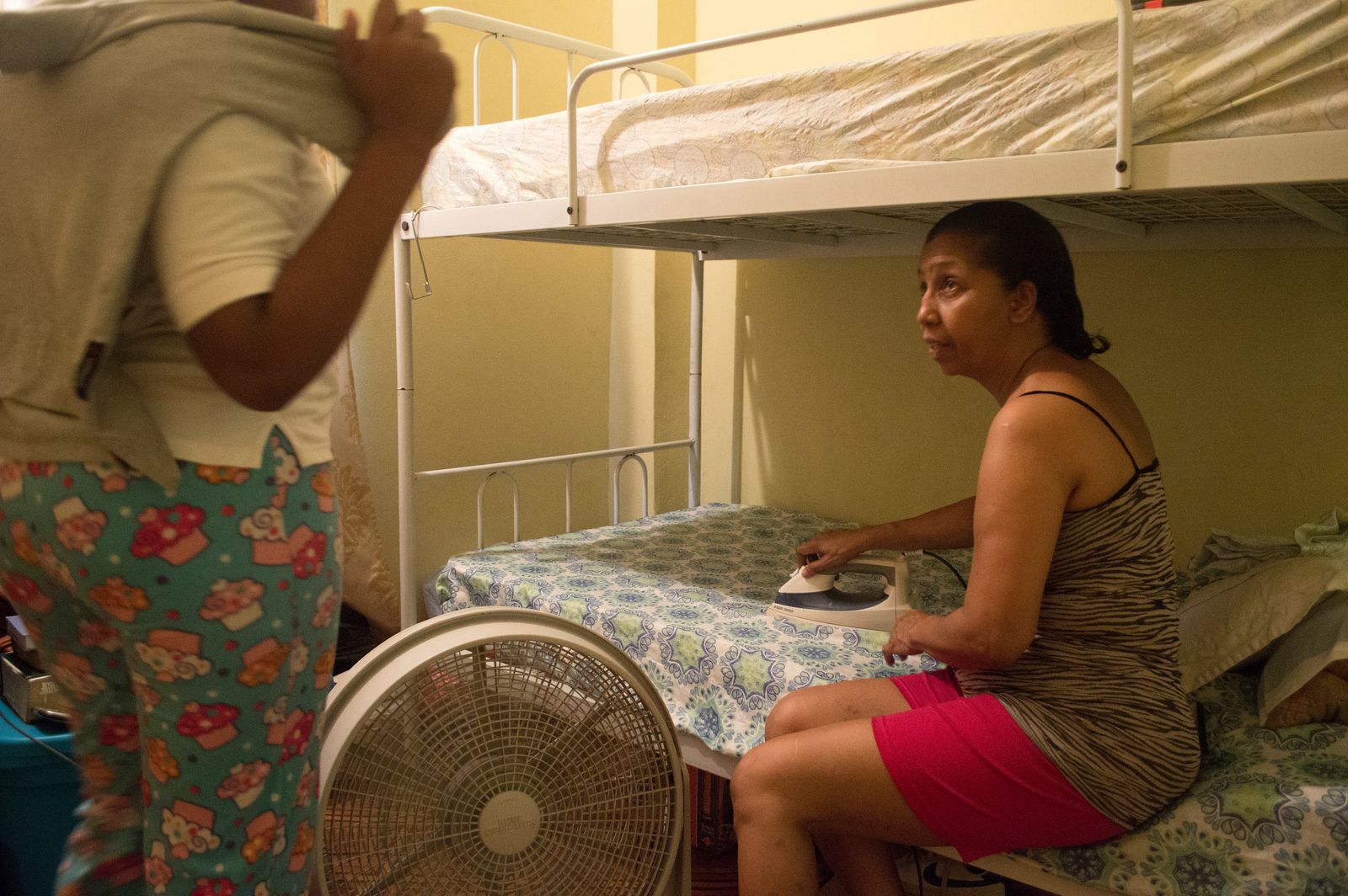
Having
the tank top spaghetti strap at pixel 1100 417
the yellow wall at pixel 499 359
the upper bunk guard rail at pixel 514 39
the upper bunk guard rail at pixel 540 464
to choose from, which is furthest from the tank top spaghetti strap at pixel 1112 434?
the yellow wall at pixel 499 359

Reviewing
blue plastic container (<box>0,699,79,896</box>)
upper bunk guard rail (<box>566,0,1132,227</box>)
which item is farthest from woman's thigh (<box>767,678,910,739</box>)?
blue plastic container (<box>0,699,79,896</box>)

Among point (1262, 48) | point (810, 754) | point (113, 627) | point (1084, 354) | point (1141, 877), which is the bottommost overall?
point (1141, 877)

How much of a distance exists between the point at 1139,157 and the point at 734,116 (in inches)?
24.7

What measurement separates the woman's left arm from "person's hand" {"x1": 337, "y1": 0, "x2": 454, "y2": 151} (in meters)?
0.70

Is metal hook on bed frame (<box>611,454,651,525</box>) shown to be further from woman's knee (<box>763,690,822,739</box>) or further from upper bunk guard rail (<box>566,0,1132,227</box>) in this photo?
woman's knee (<box>763,690,822,739</box>)

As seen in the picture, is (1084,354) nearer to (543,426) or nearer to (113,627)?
(113,627)

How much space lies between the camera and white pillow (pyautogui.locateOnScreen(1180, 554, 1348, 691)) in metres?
1.32

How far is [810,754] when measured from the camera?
3.89ft

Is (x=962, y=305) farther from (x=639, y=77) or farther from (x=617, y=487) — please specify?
(x=639, y=77)

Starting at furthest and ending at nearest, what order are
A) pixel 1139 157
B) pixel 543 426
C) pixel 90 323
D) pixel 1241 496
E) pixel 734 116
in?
pixel 543 426
pixel 1241 496
pixel 734 116
pixel 1139 157
pixel 90 323

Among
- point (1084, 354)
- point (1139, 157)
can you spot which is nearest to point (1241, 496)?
point (1084, 354)

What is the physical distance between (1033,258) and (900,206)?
26 cm

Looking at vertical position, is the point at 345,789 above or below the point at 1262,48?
below

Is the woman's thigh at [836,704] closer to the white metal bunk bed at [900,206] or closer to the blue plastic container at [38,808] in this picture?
the white metal bunk bed at [900,206]
